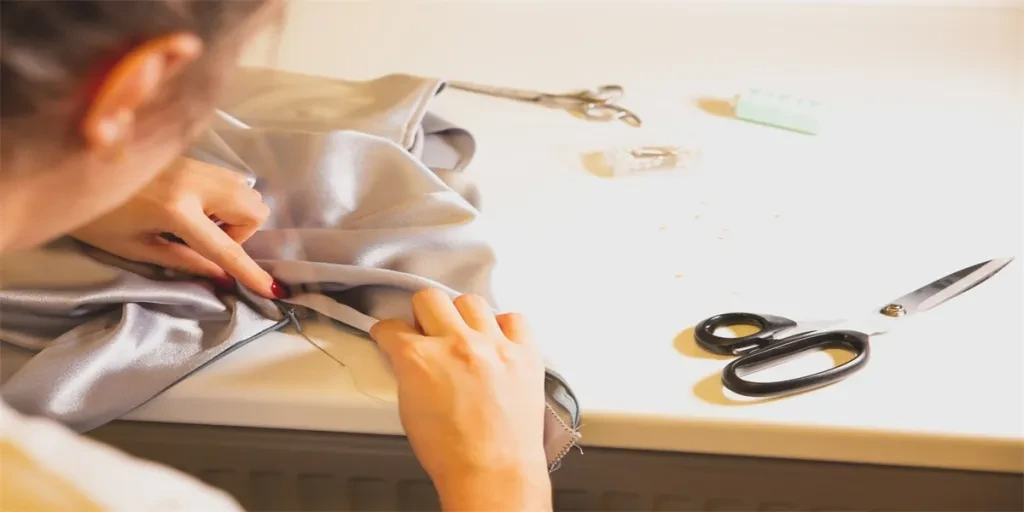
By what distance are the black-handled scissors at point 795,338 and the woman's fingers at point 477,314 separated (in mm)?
116

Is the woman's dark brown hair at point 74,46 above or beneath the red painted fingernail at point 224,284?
above

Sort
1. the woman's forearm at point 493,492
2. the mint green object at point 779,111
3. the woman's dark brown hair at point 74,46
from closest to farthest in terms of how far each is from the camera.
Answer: the woman's dark brown hair at point 74,46, the woman's forearm at point 493,492, the mint green object at point 779,111

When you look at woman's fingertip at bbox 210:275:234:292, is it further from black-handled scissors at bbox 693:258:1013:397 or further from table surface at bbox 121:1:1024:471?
black-handled scissors at bbox 693:258:1013:397

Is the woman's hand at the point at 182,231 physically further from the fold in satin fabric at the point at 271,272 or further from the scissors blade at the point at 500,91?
the scissors blade at the point at 500,91

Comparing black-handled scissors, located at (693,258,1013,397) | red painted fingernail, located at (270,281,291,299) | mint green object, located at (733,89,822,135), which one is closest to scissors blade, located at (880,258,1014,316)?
black-handled scissors, located at (693,258,1013,397)

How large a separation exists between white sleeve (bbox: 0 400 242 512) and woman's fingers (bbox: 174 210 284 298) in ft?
0.54

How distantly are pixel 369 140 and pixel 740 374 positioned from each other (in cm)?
28

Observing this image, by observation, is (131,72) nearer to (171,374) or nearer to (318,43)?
(171,374)

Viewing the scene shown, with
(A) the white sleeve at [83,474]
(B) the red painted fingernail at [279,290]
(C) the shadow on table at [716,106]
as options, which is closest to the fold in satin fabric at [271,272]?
(B) the red painted fingernail at [279,290]

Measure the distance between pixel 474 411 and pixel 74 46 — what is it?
257 millimetres

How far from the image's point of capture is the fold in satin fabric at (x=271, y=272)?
459mm

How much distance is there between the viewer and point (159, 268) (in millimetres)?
510

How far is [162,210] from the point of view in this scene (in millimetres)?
497

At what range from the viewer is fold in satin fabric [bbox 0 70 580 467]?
0.46 m
